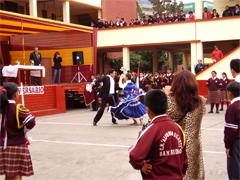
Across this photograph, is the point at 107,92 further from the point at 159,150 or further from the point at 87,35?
the point at 87,35

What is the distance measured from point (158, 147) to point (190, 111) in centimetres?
112

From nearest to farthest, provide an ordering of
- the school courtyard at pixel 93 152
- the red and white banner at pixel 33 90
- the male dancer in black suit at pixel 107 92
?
the school courtyard at pixel 93 152, the male dancer in black suit at pixel 107 92, the red and white banner at pixel 33 90

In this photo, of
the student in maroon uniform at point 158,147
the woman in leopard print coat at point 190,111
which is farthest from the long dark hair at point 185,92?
the student in maroon uniform at point 158,147

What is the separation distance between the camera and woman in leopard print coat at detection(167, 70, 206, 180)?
3512 mm

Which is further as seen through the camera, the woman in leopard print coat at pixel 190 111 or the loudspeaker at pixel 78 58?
the loudspeaker at pixel 78 58

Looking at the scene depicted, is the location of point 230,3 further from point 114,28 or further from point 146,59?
point 114,28

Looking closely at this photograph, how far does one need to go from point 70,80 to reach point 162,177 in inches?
702

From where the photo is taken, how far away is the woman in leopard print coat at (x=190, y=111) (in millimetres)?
3512

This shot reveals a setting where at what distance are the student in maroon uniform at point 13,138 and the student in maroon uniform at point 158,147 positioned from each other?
1791mm

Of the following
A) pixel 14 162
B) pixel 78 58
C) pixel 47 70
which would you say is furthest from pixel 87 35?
pixel 14 162

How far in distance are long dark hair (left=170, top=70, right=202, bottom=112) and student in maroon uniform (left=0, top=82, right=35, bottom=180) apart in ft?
5.87

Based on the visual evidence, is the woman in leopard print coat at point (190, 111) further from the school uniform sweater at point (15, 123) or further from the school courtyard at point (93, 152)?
the school uniform sweater at point (15, 123)

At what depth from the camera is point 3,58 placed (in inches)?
789

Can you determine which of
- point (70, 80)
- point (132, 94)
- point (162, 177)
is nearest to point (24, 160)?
point (162, 177)
